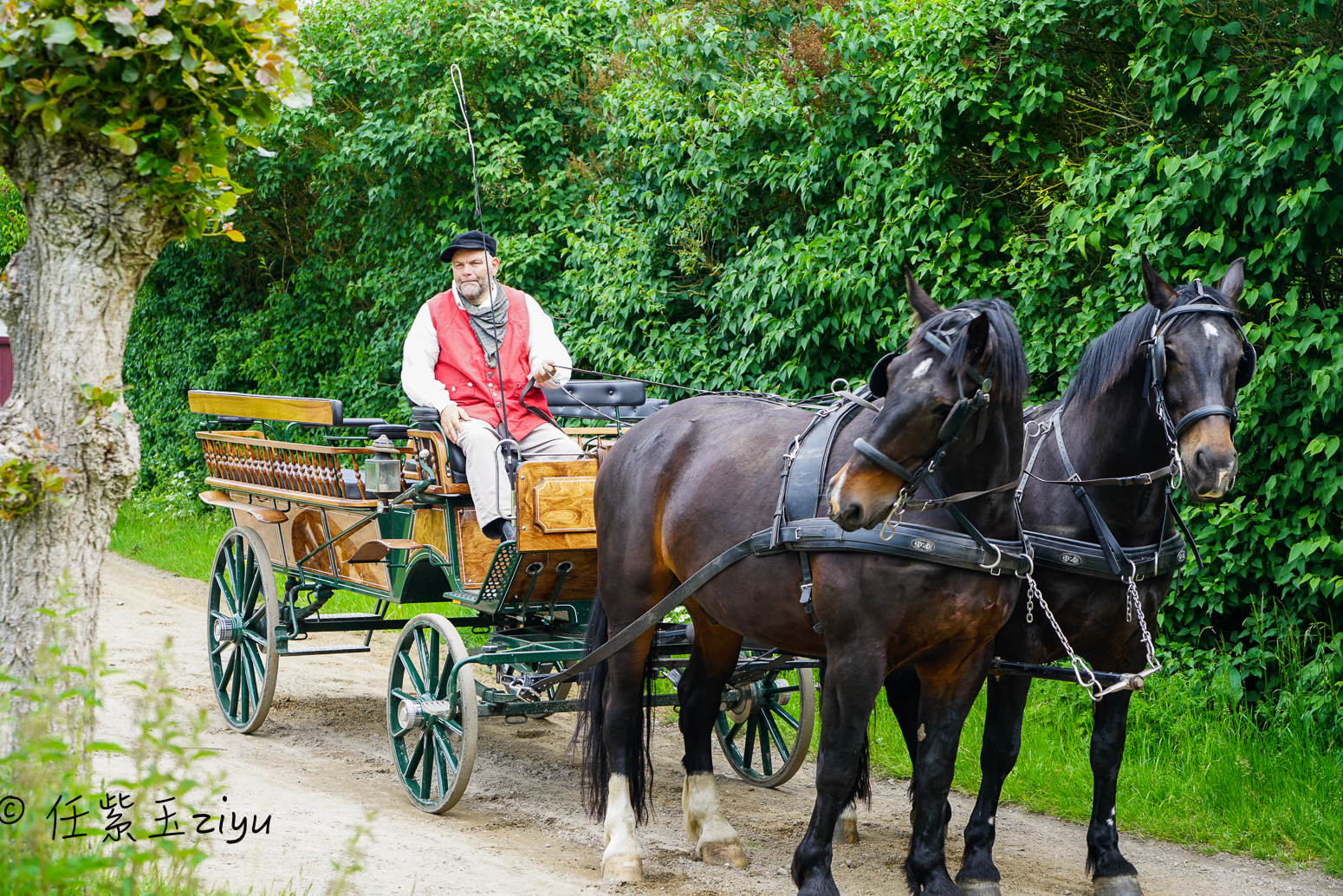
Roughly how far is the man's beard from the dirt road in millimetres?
2195

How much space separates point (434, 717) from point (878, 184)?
12.4 feet

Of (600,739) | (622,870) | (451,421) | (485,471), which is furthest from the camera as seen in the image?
(451,421)

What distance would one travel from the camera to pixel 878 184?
6.63 meters

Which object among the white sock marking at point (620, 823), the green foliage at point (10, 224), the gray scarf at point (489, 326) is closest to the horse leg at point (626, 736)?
the white sock marking at point (620, 823)

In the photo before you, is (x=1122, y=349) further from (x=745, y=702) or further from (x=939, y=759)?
(x=745, y=702)

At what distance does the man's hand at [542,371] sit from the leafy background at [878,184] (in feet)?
4.57

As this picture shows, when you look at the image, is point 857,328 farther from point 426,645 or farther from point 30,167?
point 30,167

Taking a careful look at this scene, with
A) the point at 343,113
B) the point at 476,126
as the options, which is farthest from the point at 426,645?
the point at 343,113

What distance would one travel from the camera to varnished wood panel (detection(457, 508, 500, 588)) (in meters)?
5.16

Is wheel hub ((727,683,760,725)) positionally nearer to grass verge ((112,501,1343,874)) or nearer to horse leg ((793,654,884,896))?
grass verge ((112,501,1343,874))

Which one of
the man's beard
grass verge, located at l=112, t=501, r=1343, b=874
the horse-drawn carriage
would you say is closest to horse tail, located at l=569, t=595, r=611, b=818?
the horse-drawn carriage

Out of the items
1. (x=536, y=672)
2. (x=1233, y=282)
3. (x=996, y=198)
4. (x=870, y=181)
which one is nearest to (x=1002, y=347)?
(x=1233, y=282)

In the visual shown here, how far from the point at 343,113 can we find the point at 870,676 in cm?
1054

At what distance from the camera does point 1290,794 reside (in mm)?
4609
